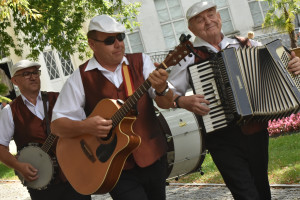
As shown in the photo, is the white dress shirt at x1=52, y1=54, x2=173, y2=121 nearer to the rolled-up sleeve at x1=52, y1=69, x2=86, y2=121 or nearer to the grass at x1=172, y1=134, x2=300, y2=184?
the rolled-up sleeve at x1=52, y1=69, x2=86, y2=121

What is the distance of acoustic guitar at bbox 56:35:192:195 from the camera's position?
14.1 feet

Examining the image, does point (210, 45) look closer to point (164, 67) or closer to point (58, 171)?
point (164, 67)

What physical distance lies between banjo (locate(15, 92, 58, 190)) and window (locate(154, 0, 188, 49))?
77.4 ft

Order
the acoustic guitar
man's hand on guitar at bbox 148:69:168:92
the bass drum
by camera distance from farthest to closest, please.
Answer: the bass drum → the acoustic guitar → man's hand on guitar at bbox 148:69:168:92

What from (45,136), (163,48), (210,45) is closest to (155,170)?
(210,45)

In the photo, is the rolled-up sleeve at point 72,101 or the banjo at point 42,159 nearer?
the rolled-up sleeve at point 72,101

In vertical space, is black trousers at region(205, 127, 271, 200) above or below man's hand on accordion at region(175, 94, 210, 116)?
below

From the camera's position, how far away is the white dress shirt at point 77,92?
4.55m

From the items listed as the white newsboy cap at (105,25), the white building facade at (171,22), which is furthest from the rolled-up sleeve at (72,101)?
the white building facade at (171,22)

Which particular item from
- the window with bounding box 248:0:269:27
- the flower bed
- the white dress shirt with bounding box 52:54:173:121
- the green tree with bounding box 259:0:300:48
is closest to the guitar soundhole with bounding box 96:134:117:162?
the white dress shirt with bounding box 52:54:173:121

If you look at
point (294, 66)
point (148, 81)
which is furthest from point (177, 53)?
point (294, 66)

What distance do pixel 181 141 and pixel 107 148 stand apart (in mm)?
3778

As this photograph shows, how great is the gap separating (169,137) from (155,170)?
11.6ft

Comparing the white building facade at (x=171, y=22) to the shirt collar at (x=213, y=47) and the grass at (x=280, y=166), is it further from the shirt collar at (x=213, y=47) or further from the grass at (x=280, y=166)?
the shirt collar at (x=213, y=47)
